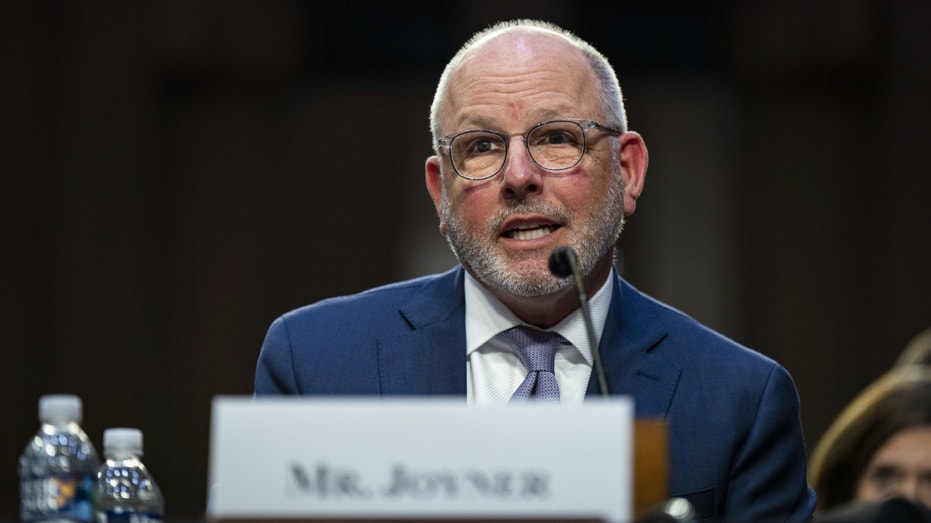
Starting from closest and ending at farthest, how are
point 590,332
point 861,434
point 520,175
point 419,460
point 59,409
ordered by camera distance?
point 419,460 → point 59,409 → point 590,332 → point 520,175 → point 861,434

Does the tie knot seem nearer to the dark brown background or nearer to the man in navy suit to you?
the man in navy suit

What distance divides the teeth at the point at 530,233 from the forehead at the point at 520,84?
0.65 ft

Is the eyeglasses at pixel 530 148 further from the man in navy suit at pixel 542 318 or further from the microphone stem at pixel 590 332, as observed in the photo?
the microphone stem at pixel 590 332

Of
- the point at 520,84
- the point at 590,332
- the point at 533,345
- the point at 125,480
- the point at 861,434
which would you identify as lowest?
the point at 861,434

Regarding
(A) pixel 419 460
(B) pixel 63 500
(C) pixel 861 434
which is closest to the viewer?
(A) pixel 419 460

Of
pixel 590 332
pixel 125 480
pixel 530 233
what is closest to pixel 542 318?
pixel 530 233

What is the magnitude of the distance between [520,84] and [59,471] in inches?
44.0

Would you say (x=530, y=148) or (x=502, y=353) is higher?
(x=530, y=148)

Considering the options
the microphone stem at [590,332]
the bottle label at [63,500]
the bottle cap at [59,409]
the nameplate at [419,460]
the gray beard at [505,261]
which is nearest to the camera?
the nameplate at [419,460]

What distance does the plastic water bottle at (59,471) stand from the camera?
1585 millimetres

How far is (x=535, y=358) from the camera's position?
7.86 ft

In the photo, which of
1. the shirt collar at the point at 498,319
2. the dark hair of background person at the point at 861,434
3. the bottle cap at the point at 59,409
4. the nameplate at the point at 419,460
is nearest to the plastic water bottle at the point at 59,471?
the bottle cap at the point at 59,409

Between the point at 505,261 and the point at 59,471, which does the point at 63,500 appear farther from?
the point at 505,261

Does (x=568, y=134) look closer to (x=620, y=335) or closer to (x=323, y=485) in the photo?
(x=620, y=335)
